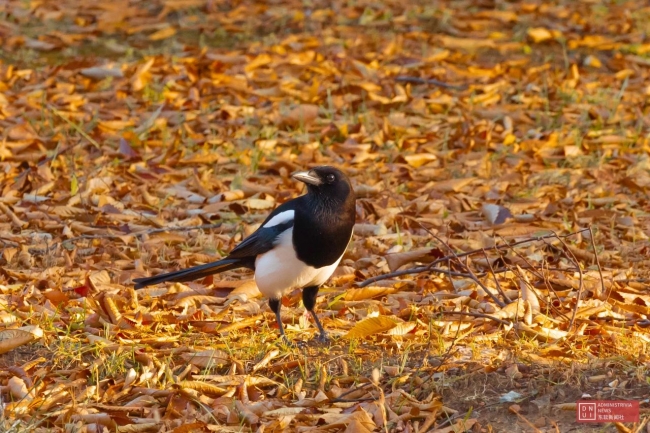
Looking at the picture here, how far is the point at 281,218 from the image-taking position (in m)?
4.83

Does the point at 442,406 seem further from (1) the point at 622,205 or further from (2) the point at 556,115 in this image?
(2) the point at 556,115

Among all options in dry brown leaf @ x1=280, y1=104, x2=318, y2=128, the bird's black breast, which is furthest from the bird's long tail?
dry brown leaf @ x1=280, y1=104, x2=318, y2=128

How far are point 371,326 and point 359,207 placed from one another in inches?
83.1

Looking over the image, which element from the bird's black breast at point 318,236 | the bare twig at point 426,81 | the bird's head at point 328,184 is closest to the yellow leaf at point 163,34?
the bare twig at point 426,81

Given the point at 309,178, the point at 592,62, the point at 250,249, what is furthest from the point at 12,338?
the point at 592,62

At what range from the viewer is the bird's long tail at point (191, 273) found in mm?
5035

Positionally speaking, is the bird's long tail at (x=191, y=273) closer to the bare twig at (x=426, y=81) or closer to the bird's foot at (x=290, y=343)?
the bird's foot at (x=290, y=343)

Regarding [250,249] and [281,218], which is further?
[250,249]

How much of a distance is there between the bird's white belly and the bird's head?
0.73 ft

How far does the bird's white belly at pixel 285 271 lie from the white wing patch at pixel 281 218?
7 centimetres

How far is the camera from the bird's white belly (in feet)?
15.5

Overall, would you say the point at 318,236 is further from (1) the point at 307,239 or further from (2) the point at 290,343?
(2) the point at 290,343

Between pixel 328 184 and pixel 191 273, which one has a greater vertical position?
pixel 328 184

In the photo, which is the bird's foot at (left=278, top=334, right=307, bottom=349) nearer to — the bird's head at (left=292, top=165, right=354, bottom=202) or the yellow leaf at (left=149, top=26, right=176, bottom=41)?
the bird's head at (left=292, top=165, right=354, bottom=202)
